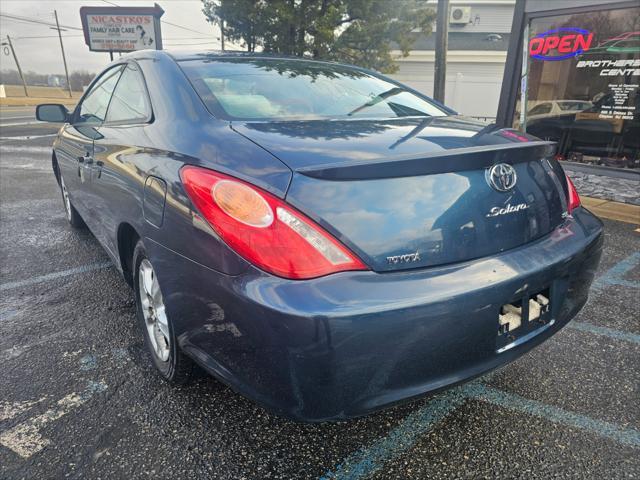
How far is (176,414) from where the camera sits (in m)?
1.95

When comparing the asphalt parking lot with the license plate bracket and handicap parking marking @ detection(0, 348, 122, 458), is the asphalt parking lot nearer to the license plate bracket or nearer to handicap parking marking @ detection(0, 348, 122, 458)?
handicap parking marking @ detection(0, 348, 122, 458)

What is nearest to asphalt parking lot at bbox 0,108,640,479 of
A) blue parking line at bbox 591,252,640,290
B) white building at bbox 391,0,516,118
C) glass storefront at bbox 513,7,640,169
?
blue parking line at bbox 591,252,640,290

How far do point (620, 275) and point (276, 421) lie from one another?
3083 millimetres

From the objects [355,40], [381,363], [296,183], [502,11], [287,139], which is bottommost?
[381,363]

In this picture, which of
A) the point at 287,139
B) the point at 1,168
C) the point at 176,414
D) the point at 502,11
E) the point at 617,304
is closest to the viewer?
the point at 287,139

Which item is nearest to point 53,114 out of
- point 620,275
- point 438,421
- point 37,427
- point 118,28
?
point 37,427

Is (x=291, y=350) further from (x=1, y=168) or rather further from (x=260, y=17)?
(x=260, y=17)

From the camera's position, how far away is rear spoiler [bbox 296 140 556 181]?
56.8 inches

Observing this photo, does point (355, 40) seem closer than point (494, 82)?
Yes

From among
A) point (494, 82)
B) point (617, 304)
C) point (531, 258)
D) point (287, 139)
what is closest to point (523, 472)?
point (531, 258)

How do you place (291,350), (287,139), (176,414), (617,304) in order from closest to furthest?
(291,350), (287,139), (176,414), (617,304)

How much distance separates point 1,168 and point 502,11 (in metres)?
24.0

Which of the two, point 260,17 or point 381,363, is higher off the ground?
point 260,17

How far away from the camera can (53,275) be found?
344cm
